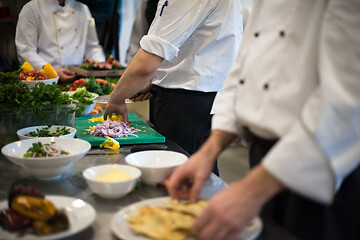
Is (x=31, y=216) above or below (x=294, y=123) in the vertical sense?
below

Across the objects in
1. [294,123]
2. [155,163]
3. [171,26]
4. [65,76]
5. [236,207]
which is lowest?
[65,76]

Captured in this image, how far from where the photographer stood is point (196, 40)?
6.86 feet

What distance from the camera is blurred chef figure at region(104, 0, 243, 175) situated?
191 centimetres

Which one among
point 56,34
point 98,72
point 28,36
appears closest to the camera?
point 98,72

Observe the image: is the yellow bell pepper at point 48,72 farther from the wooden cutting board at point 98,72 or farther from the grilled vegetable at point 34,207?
the grilled vegetable at point 34,207

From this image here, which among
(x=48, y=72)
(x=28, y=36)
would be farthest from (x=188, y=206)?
(x=28, y=36)

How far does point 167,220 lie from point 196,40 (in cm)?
134

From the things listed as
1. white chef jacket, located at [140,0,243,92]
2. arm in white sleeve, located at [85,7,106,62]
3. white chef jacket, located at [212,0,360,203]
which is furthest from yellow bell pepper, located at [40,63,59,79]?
arm in white sleeve, located at [85,7,106,62]

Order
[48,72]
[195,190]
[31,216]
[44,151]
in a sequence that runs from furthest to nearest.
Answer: [48,72], [44,151], [195,190], [31,216]

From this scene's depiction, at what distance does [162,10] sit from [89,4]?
9.58 ft

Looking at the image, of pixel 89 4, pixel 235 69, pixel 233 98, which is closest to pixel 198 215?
pixel 233 98

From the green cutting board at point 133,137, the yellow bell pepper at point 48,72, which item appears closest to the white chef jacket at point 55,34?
the yellow bell pepper at point 48,72

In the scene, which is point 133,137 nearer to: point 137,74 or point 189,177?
point 137,74

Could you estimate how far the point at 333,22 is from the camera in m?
0.92
